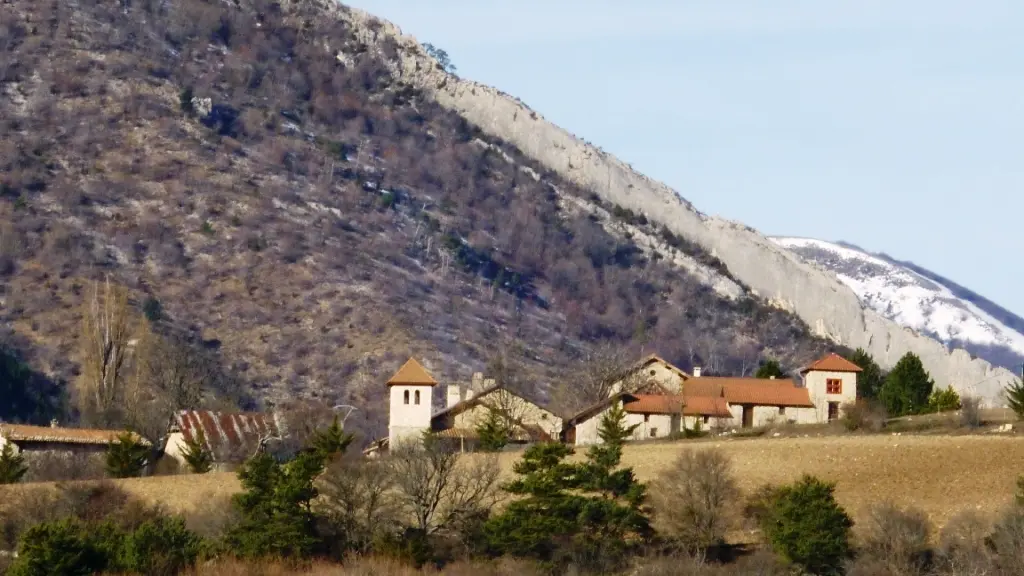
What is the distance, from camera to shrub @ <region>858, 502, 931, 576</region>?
49.4m

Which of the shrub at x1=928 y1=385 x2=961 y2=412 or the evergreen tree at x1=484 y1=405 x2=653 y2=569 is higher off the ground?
the shrub at x1=928 y1=385 x2=961 y2=412

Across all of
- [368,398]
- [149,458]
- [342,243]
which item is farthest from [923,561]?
[342,243]

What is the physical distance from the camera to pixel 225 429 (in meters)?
70.9

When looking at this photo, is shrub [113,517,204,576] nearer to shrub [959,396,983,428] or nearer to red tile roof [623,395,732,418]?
red tile roof [623,395,732,418]

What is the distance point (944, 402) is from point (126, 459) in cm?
3038

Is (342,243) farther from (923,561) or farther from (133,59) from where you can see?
(923,561)

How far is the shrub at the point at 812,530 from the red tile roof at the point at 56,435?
23682 millimetres

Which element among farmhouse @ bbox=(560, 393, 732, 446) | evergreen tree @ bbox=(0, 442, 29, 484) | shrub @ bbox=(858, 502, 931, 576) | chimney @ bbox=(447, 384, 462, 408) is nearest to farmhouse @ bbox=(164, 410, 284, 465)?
evergreen tree @ bbox=(0, 442, 29, 484)

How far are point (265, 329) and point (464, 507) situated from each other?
58427 mm

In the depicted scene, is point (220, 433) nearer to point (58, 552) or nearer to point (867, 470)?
point (58, 552)

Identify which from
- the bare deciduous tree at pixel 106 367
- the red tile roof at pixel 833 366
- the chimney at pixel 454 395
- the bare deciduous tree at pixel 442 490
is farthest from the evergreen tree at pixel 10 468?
the red tile roof at pixel 833 366

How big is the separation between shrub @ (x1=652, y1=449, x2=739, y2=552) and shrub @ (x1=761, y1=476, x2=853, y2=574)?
1.65 meters

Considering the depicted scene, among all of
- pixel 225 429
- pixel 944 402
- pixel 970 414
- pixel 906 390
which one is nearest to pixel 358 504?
pixel 225 429

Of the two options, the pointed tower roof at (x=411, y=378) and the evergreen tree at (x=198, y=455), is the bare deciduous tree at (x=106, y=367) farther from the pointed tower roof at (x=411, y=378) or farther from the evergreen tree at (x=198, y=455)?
the pointed tower roof at (x=411, y=378)
